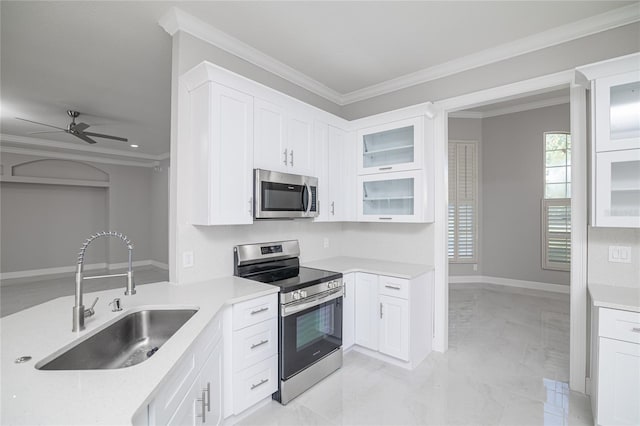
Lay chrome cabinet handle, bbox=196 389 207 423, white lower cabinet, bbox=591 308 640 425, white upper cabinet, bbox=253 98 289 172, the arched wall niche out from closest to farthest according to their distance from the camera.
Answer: chrome cabinet handle, bbox=196 389 207 423, white lower cabinet, bbox=591 308 640 425, white upper cabinet, bbox=253 98 289 172, the arched wall niche

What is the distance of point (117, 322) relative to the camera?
1.55 m

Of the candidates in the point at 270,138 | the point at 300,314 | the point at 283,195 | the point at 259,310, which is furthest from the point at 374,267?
the point at 270,138

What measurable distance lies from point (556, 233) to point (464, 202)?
152 centimetres

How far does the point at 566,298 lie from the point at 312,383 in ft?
15.7

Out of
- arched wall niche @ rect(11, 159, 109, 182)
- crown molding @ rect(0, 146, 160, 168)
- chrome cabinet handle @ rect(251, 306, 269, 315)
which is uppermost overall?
crown molding @ rect(0, 146, 160, 168)

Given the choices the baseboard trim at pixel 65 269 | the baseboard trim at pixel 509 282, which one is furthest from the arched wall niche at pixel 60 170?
the baseboard trim at pixel 509 282

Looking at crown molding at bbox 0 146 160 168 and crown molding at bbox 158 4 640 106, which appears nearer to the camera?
crown molding at bbox 158 4 640 106

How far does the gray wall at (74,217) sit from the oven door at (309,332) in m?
6.31

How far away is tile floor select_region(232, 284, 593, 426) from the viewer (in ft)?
6.91

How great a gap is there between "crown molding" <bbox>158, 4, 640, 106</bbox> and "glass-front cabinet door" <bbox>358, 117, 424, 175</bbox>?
2.08 feet

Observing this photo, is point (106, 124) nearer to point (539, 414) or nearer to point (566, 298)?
point (539, 414)

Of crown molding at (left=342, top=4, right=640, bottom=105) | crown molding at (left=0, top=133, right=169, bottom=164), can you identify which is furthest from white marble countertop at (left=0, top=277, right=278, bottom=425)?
crown molding at (left=0, top=133, right=169, bottom=164)

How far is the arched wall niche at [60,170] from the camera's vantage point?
6.35 meters

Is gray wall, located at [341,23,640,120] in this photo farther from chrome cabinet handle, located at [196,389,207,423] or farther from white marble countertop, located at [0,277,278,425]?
chrome cabinet handle, located at [196,389,207,423]
